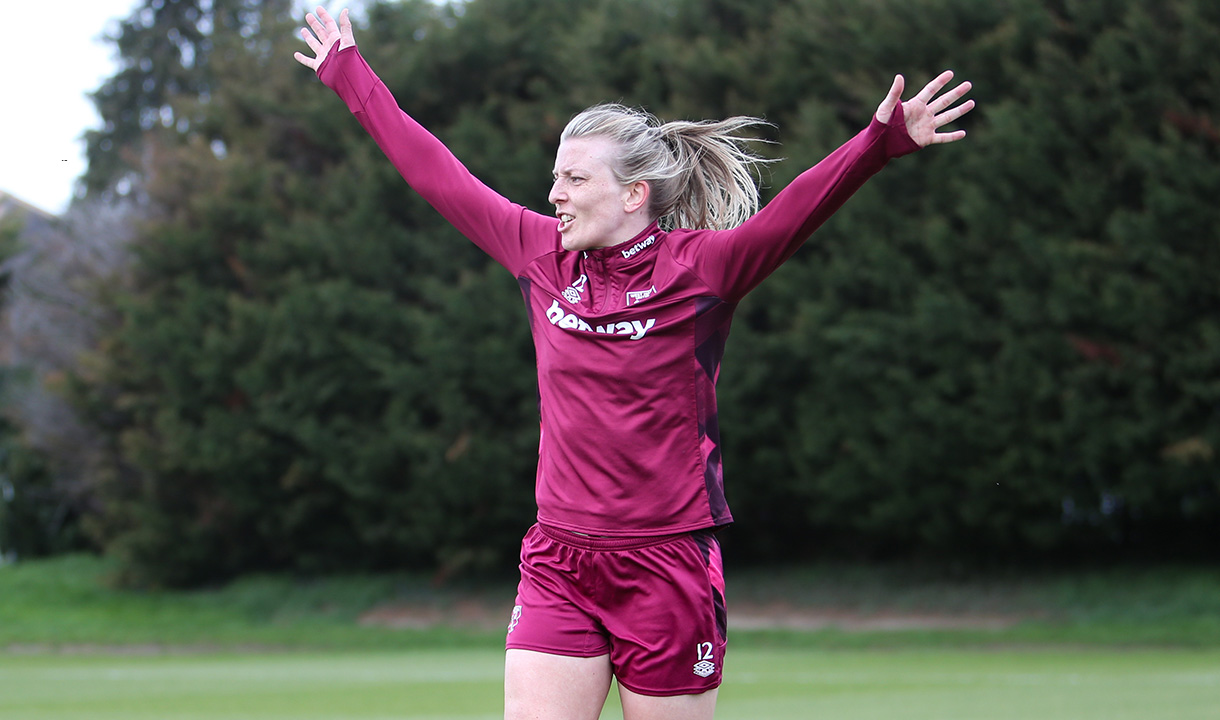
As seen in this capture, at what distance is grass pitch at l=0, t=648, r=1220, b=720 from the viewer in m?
8.64

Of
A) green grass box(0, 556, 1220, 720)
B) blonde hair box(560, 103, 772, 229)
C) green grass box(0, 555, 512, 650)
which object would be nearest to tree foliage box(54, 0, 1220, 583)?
green grass box(0, 555, 512, 650)

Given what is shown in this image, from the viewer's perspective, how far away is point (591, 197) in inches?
131

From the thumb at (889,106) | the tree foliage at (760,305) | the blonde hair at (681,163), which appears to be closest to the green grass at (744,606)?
the tree foliage at (760,305)

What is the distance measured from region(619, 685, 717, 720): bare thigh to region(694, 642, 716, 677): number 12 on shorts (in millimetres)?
58

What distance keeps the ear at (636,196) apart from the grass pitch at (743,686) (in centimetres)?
570

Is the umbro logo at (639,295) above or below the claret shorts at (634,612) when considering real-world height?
above

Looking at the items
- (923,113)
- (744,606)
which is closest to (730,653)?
(744,606)

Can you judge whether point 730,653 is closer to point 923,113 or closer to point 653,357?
point 653,357

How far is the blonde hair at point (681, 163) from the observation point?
3.41 metres

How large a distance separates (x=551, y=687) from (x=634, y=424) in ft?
2.28

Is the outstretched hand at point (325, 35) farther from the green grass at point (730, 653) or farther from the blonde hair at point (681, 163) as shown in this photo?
the green grass at point (730, 653)

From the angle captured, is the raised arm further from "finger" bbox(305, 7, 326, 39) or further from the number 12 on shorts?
"finger" bbox(305, 7, 326, 39)

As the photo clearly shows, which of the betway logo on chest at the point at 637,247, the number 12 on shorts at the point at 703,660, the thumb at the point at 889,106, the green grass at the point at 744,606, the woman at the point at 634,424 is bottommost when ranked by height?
the green grass at the point at 744,606

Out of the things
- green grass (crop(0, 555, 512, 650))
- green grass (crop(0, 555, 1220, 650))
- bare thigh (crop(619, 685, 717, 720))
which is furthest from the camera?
green grass (crop(0, 555, 512, 650))
